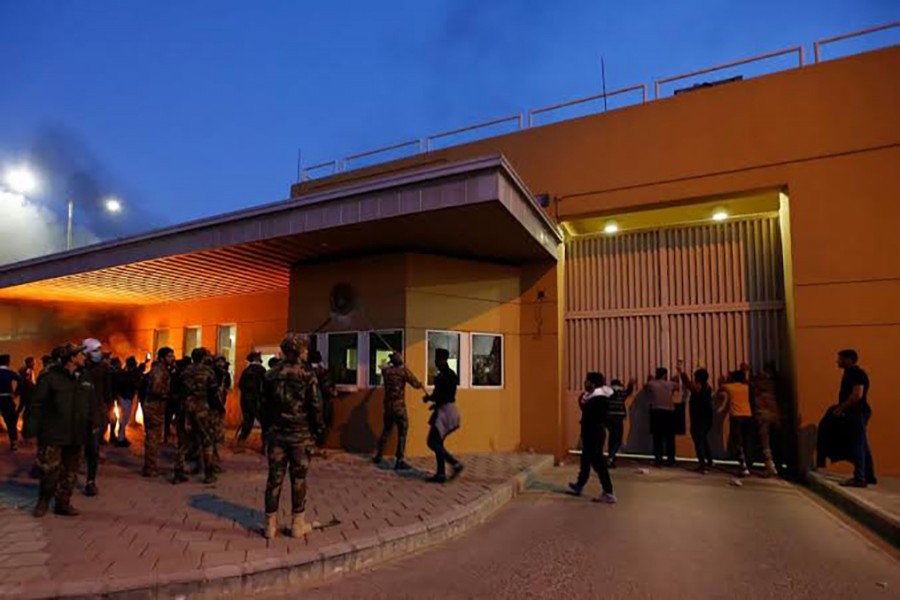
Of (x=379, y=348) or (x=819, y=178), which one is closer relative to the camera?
(x=819, y=178)

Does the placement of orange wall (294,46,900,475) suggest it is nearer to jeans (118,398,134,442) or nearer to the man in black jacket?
the man in black jacket

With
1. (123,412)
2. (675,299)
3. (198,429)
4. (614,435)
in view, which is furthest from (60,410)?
(675,299)

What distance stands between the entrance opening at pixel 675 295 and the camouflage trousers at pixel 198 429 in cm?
686

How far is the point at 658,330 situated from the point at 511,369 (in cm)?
294

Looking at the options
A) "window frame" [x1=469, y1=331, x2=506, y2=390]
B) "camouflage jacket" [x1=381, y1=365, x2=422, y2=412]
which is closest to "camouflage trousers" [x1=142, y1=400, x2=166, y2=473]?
"camouflage jacket" [x1=381, y1=365, x2=422, y2=412]

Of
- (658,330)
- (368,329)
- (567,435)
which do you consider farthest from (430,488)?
(658,330)

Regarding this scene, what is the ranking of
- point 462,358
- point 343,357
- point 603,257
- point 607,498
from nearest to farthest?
1. point 607,498
2. point 462,358
3. point 343,357
4. point 603,257

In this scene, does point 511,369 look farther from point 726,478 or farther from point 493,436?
point 726,478

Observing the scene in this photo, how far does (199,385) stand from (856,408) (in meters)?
8.42

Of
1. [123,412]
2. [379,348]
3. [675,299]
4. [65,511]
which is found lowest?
[65,511]

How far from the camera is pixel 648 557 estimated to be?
521 centimetres

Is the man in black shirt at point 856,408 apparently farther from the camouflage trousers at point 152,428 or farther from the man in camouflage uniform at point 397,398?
the camouflage trousers at point 152,428

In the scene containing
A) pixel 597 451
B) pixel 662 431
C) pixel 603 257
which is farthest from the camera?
pixel 603 257

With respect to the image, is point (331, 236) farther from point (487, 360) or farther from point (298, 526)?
point (298, 526)
